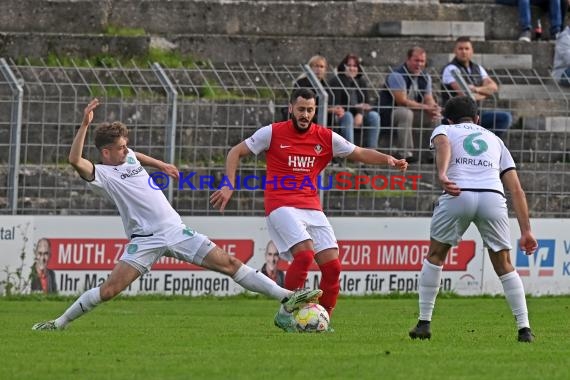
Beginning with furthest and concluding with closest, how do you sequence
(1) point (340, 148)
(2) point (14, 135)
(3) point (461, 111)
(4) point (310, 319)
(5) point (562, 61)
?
(5) point (562, 61)
(2) point (14, 135)
(1) point (340, 148)
(4) point (310, 319)
(3) point (461, 111)

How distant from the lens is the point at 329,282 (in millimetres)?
13914

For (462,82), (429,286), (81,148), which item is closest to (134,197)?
(81,148)

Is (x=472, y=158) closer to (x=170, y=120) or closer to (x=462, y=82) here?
(x=170, y=120)

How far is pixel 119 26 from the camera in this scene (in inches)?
989

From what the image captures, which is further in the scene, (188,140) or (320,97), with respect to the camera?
(188,140)

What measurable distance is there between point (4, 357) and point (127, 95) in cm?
1017

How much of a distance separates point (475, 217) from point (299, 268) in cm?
200

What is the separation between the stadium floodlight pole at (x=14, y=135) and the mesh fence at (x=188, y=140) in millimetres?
17

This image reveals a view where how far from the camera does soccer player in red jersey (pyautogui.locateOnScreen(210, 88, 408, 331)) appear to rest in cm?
Answer: 1375

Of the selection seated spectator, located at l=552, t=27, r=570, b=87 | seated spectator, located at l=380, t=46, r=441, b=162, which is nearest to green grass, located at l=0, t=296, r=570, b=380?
seated spectator, located at l=380, t=46, r=441, b=162

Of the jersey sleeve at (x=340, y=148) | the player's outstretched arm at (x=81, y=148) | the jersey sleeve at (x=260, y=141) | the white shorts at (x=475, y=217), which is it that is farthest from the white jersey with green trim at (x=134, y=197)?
the white shorts at (x=475, y=217)

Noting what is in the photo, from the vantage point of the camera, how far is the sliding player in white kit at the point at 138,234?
1341 centimetres

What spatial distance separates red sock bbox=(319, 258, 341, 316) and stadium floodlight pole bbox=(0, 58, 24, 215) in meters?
→ 6.41

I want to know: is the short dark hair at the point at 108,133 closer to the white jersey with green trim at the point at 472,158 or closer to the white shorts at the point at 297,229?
the white shorts at the point at 297,229
